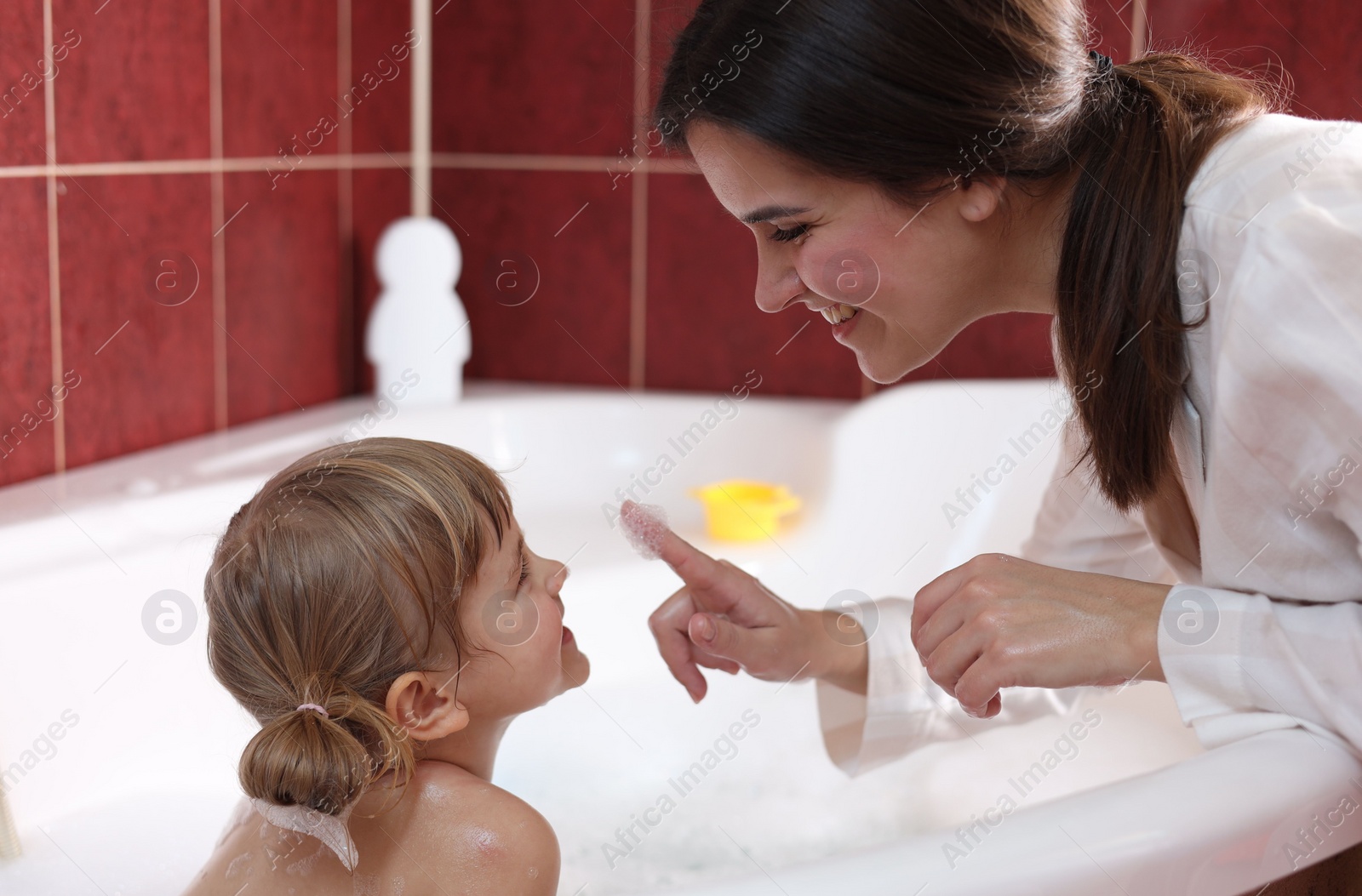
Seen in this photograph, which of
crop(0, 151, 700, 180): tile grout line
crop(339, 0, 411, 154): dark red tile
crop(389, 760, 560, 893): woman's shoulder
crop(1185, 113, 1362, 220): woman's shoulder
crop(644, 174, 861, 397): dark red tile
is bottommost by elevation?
crop(644, 174, 861, 397): dark red tile

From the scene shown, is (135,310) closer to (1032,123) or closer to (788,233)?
(788,233)

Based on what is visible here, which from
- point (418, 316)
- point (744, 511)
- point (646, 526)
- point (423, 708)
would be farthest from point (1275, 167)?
point (418, 316)

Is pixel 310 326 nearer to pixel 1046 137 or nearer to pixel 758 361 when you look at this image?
pixel 758 361

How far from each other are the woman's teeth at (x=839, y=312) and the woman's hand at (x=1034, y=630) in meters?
0.24

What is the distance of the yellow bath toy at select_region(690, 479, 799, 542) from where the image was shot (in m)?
1.98

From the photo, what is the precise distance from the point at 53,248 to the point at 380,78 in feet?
2.66

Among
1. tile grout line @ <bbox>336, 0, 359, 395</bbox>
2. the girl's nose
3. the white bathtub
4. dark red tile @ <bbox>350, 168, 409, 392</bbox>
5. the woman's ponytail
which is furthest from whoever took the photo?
dark red tile @ <bbox>350, 168, 409, 392</bbox>

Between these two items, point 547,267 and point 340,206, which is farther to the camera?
point 547,267

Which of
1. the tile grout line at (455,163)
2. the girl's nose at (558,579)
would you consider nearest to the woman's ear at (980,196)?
the girl's nose at (558,579)

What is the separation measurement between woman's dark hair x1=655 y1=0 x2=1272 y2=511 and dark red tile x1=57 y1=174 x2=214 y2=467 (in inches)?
36.5

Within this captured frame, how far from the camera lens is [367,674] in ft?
2.89

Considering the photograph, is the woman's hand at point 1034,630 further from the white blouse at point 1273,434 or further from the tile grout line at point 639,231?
the tile grout line at point 639,231

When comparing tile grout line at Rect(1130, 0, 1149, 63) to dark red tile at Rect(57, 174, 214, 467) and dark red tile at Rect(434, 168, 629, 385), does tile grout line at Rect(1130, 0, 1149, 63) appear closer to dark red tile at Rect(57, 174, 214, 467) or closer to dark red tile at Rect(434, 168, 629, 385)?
dark red tile at Rect(434, 168, 629, 385)

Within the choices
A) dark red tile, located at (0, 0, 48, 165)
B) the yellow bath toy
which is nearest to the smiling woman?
dark red tile, located at (0, 0, 48, 165)
